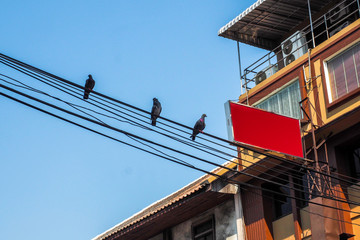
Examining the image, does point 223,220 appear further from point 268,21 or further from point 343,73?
point 268,21

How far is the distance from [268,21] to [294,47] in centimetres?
249

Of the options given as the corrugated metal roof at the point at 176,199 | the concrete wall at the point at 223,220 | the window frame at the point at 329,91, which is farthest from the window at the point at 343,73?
the concrete wall at the point at 223,220

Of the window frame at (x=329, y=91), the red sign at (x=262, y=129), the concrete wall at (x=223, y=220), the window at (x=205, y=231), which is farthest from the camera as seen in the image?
the window at (x=205, y=231)

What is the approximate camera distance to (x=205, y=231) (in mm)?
24578

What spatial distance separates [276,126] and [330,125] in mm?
1490

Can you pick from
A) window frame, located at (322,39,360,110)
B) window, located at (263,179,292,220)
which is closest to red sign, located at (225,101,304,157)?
window frame, located at (322,39,360,110)

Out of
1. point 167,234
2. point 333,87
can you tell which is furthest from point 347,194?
point 167,234

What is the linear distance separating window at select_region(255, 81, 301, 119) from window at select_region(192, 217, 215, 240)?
4.59m

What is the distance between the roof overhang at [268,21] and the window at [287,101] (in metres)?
3.86

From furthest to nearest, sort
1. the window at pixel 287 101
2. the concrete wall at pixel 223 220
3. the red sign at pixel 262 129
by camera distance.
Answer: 1. the concrete wall at pixel 223 220
2. the window at pixel 287 101
3. the red sign at pixel 262 129

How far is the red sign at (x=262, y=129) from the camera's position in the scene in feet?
62.6

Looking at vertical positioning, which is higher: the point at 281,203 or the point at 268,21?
the point at 268,21

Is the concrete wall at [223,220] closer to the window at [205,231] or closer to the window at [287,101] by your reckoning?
the window at [205,231]

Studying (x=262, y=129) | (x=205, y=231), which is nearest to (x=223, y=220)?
(x=205, y=231)
